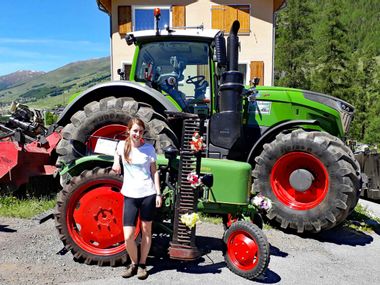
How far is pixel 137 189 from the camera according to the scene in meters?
3.72

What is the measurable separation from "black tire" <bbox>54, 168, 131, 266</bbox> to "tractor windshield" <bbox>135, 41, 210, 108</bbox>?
77.1 inches

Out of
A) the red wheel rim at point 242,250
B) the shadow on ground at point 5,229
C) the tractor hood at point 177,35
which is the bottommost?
the shadow on ground at point 5,229

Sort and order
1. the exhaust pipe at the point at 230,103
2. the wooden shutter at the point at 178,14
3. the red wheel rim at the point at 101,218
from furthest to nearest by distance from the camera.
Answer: the wooden shutter at the point at 178,14, the exhaust pipe at the point at 230,103, the red wheel rim at the point at 101,218

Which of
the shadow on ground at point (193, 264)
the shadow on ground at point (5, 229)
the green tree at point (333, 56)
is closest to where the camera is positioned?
the shadow on ground at point (193, 264)

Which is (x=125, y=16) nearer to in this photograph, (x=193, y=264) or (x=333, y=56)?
(x=193, y=264)

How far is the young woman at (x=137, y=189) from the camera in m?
3.73

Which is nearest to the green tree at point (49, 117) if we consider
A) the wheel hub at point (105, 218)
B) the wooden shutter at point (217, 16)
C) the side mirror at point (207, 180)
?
the wooden shutter at point (217, 16)

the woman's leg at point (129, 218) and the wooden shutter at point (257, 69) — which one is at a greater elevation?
the wooden shutter at point (257, 69)

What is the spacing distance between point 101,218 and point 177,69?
96.2 inches

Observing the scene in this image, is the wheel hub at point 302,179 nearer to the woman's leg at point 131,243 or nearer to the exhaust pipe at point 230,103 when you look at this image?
the exhaust pipe at point 230,103

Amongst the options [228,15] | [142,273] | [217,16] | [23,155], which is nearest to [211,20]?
[217,16]

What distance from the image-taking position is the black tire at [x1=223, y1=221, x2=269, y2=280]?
3.74 m

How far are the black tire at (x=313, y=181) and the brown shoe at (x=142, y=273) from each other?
6.86 feet

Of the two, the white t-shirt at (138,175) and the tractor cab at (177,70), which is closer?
the white t-shirt at (138,175)
